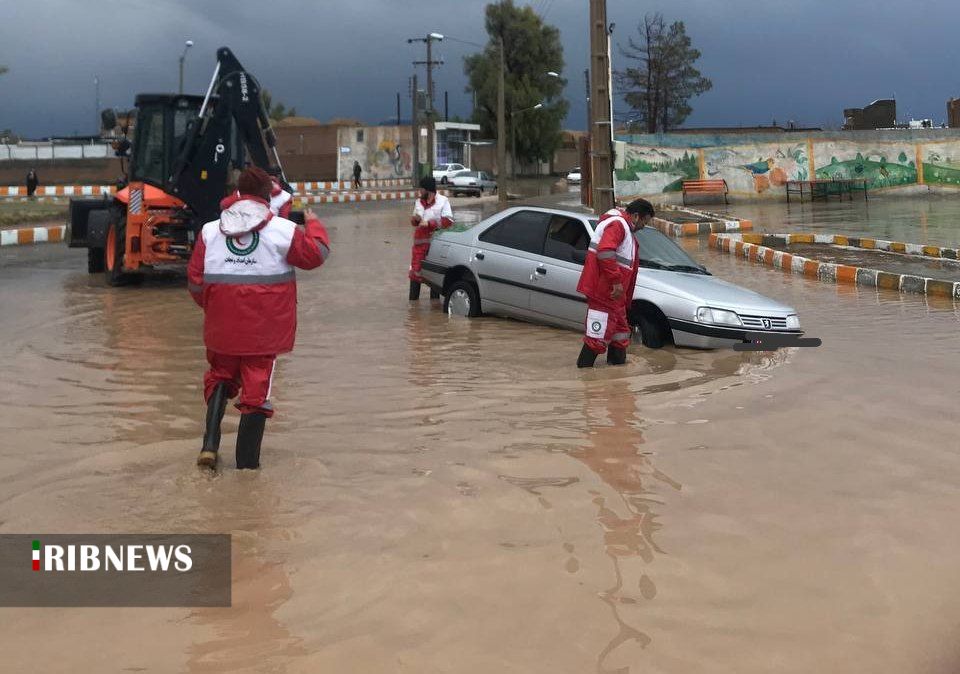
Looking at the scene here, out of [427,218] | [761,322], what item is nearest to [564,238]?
[761,322]

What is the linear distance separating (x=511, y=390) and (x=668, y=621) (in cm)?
437

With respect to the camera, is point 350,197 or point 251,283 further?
point 350,197

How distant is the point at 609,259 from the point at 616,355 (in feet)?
2.90

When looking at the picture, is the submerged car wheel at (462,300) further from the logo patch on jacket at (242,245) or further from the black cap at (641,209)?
the logo patch on jacket at (242,245)

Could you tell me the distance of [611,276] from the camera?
8.78 metres

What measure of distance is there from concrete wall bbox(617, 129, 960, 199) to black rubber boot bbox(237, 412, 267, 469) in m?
34.8

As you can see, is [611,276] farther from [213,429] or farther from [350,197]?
[350,197]

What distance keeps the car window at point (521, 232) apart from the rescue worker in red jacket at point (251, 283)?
5.73 meters

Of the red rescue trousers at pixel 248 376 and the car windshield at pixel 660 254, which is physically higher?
the car windshield at pixel 660 254

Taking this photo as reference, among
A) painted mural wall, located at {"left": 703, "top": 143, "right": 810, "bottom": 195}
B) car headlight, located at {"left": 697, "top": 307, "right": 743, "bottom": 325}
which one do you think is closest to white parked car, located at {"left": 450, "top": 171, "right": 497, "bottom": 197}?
painted mural wall, located at {"left": 703, "top": 143, "right": 810, "bottom": 195}

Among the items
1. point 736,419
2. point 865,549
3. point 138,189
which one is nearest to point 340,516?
point 865,549

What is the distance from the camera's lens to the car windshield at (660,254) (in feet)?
35.9

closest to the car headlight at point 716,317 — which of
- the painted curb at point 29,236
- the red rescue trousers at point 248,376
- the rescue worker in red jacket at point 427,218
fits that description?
the rescue worker in red jacket at point 427,218

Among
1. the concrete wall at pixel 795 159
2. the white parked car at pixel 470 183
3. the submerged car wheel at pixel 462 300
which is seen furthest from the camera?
the white parked car at pixel 470 183
